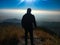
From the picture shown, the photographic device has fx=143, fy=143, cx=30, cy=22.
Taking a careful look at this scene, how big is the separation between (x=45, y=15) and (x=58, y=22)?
0.63 ft

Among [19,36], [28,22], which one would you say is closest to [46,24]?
[28,22]

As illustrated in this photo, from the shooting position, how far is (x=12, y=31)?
185 cm

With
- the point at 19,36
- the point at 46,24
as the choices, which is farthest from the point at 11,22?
the point at 46,24

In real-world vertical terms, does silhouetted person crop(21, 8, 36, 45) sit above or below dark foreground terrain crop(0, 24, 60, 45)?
above

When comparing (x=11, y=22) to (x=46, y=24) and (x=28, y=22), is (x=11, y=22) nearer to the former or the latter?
(x=28, y=22)

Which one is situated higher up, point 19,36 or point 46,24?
point 46,24

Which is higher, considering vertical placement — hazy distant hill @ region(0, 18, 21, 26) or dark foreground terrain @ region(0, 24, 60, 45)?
hazy distant hill @ region(0, 18, 21, 26)

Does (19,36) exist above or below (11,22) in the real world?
below

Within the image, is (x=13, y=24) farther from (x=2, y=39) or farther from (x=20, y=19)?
(x=2, y=39)

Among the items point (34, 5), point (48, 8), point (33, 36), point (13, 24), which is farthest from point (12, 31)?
point (48, 8)

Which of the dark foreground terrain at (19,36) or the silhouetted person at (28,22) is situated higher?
the silhouetted person at (28,22)

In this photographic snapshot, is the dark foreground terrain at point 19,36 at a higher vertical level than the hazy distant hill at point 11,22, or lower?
lower

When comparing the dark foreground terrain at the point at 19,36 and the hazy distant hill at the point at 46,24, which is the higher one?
the hazy distant hill at the point at 46,24

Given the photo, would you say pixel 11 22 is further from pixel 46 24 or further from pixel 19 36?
pixel 46 24
